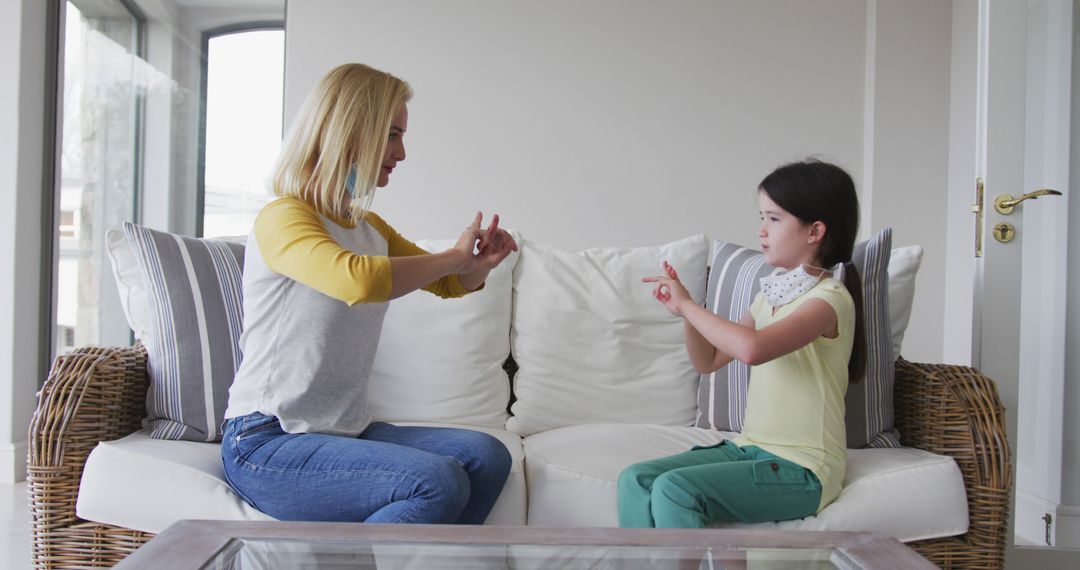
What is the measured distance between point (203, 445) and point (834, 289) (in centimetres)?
131

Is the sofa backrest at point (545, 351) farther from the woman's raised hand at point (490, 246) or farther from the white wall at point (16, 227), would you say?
the white wall at point (16, 227)

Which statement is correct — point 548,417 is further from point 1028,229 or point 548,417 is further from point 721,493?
point 1028,229

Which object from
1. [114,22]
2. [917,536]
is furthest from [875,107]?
[114,22]

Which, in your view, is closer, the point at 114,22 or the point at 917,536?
the point at 917,536

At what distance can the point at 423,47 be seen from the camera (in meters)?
3.28

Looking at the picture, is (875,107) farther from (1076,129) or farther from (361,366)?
(361,366)

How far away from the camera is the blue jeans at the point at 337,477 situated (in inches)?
56.2

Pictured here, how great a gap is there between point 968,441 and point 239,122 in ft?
10.5

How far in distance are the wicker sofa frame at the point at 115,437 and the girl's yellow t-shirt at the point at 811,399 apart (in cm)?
24

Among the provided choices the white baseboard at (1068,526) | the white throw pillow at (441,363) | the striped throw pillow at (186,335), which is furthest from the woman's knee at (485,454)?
the white baseboard at (1068,526)

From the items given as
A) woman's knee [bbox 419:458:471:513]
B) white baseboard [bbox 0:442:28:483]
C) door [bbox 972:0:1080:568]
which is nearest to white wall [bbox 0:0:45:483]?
white baseboard [bbox 0:442:28:483]

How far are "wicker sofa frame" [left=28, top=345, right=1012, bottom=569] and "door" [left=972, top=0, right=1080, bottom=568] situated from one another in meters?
0.39

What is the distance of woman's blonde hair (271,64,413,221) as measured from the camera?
1.56 metres

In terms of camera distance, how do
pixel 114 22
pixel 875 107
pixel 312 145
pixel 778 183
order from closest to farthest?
pixel 312 145, pixel 778 183, pixel 875 107, pixel 114 22
